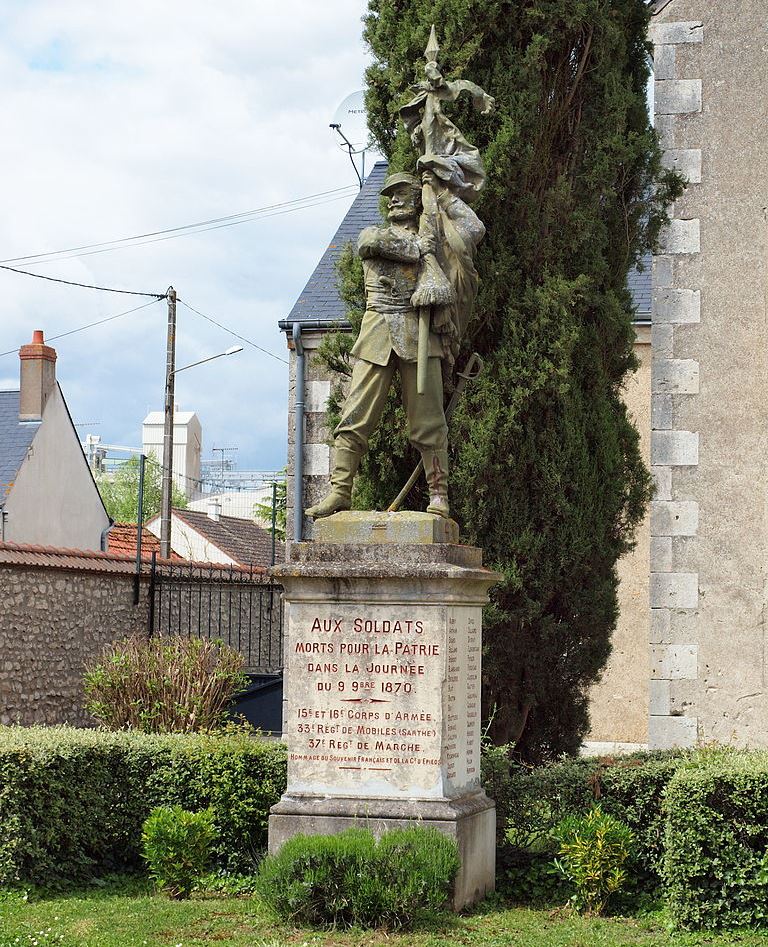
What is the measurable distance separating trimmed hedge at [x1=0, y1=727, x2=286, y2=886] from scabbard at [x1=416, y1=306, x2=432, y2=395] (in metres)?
2.39

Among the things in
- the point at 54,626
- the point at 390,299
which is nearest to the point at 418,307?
the point at 390,299

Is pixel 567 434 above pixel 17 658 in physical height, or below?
above

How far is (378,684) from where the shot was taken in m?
7.00

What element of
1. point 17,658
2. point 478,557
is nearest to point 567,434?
point 478,557

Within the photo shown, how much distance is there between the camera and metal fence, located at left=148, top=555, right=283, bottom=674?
52.9 ft

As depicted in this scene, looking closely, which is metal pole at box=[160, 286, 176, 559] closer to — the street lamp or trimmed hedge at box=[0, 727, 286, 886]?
the street lamp

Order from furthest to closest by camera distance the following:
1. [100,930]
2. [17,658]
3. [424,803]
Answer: [17,658]
[424,803]
[100,930]

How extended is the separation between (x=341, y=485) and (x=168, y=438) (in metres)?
16.0

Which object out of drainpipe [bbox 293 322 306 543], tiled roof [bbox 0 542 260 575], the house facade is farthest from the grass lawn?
the house facade

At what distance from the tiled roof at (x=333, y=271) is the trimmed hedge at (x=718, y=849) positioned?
6.83 metres

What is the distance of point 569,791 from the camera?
766 centimetres

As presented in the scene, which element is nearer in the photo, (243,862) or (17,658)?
(243,862)

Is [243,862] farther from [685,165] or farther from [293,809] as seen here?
[685,165]

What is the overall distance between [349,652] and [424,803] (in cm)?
86
